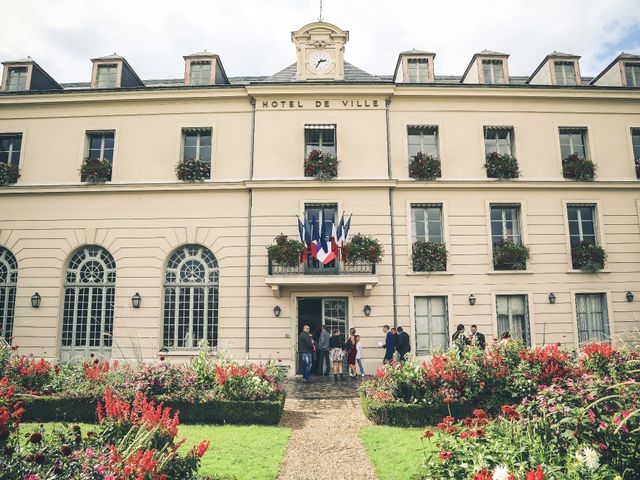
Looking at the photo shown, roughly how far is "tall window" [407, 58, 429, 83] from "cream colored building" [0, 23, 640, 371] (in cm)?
9

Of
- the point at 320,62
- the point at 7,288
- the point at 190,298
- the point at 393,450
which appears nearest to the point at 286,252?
the point at 190,298

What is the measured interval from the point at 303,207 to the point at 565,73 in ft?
39.8

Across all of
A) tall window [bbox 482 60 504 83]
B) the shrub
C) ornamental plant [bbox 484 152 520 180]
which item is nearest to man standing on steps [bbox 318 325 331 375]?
the shrub

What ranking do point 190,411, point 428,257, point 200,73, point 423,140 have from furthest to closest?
point 200,73 < point 423,140 < point 428,257 < point 190,411

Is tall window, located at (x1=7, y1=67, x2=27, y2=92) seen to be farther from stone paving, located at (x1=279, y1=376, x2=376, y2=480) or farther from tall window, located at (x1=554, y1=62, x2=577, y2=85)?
tall window, located at (x1=554, y1=62, x2=577, y2=85)

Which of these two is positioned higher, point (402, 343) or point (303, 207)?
point (303, 207)

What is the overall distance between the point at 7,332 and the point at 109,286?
3.96 m

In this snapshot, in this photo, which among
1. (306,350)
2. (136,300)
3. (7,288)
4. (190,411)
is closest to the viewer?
Answer: (190,411)

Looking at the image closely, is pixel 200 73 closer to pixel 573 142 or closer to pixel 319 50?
pixel 319 50

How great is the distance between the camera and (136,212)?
16.5 meters

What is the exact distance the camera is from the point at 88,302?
16.2 meters

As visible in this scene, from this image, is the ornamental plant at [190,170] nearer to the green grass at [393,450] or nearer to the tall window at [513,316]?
the green grass at [393,450]

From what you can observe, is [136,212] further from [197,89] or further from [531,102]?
[531,102]

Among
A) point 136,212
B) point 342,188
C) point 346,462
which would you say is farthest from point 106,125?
point 346,462
